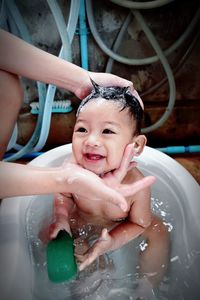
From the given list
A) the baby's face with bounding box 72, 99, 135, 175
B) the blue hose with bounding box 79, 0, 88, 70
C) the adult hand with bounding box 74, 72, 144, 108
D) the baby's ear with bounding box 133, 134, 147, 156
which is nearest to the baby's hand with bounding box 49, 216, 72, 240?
the baby's face with bounding box 72, 99, 135, 175

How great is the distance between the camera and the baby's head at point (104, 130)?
111cm

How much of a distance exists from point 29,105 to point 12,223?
1080mm

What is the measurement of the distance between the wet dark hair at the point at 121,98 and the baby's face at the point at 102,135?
0.07ft

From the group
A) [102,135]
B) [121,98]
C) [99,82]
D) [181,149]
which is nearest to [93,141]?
[102,135]

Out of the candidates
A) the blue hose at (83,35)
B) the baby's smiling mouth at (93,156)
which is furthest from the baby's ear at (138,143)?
the blue hose at (83,35)

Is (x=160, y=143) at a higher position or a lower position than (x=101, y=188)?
lower

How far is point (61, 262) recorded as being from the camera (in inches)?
43.8

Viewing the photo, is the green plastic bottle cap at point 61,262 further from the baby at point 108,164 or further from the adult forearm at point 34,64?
the adult forearm at point 34,64

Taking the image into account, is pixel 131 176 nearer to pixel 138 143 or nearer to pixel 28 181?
pixel 138 143

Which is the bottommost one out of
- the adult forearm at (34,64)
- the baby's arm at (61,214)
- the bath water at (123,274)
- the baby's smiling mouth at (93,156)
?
the bath water at (123,274)

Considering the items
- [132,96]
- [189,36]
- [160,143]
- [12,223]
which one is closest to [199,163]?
[160,143]

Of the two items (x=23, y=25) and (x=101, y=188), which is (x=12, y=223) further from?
(x=23, y=25)

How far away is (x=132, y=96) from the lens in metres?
1.21

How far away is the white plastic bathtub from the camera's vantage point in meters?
1.08
